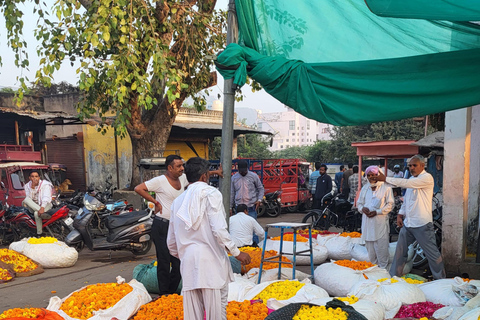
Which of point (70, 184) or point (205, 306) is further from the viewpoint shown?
point (70, 184)

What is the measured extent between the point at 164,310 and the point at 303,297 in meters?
1.53

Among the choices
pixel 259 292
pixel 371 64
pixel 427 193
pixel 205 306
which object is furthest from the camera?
pixel 427 193

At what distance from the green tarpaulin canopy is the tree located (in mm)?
4904

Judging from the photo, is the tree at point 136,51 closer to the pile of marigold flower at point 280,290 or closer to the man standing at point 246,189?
the man standing at point 246,189

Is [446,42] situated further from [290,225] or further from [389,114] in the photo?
[290,225]

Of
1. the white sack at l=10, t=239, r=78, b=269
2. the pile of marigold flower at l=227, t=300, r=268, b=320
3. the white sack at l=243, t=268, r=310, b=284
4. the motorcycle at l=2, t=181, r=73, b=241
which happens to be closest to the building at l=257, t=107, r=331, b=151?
the motorcycle at l=2, t=181, r=73, b=241

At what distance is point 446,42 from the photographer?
12.2ft

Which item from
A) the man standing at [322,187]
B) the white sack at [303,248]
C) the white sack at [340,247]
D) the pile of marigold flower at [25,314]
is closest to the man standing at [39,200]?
the white sack at [303,248]

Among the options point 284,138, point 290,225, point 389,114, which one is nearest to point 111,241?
point 290,225

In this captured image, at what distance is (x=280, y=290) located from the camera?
5.07m

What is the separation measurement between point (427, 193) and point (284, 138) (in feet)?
354

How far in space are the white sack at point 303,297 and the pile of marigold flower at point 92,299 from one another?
1685 mm

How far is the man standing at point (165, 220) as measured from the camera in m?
5.46

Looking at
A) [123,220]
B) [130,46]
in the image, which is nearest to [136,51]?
[130,46]
